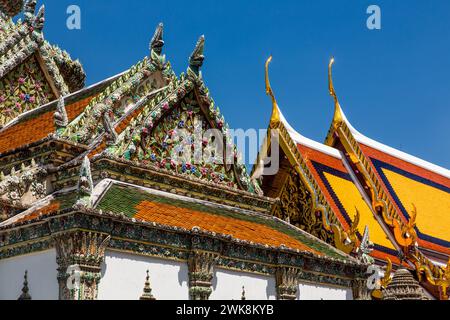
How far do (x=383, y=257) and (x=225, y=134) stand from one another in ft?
14.3

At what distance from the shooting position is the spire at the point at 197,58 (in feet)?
41.8

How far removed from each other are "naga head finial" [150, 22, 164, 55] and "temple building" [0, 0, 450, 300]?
0.06 feet

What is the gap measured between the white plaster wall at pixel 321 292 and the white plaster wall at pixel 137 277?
6.99ft

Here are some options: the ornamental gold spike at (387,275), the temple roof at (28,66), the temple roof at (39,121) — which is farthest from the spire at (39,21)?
the ornamental gold spike at (387,275)

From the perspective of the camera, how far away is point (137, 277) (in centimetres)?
953

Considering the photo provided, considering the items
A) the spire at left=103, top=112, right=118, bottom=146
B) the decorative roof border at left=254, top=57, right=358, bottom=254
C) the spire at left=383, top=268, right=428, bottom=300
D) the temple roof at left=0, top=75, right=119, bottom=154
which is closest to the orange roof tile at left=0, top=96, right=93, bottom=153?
the temple roof at left=0, top=75, right=119, bottom=154

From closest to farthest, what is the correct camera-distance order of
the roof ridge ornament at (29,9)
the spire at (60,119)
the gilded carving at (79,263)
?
1. the gilded carving at (79,263)
2. the spire at (60,119)
3. the roof ridge ornament at (29,9)

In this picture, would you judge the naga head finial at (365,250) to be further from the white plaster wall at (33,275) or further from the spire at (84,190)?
the white plaster wall at (33,275)

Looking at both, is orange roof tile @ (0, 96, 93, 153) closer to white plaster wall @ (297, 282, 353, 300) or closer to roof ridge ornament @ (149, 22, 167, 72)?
roof ridge ornament @ (149, 22, 167, 72)

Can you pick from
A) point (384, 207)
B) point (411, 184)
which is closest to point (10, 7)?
point (384, 207)

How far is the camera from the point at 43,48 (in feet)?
51.4
